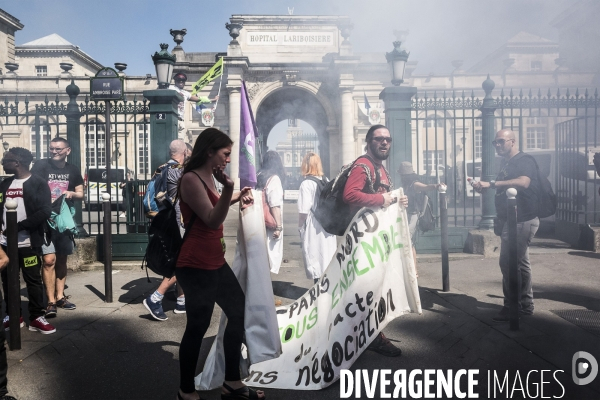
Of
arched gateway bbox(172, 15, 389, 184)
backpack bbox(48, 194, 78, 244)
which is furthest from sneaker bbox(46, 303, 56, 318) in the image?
arched gateway bbox(172, 15, 389, 184)

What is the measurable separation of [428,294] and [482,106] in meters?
3.90

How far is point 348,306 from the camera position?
326 cm

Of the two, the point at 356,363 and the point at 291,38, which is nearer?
the point at 356,363

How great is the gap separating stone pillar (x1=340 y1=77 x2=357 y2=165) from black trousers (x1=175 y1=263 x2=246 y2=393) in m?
21.6

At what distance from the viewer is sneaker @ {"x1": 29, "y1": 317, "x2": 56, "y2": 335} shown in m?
4.30

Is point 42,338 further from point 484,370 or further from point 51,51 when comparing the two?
point 51,51

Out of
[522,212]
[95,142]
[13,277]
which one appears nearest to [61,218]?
[13,277]

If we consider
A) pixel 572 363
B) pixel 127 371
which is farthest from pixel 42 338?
pixel 572 363

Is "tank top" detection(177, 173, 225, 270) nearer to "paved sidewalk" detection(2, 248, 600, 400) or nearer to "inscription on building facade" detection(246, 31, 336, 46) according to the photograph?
"paved sidewalk" detection(2, 248, 600, 400)

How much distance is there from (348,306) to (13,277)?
8.55ft

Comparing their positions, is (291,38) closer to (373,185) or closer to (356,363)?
(373,185)

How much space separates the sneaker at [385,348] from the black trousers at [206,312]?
1.23m

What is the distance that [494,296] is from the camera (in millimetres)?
5410

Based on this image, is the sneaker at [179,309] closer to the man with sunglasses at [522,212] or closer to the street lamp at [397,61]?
the man with sunglasses at [522,212]
